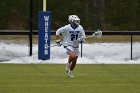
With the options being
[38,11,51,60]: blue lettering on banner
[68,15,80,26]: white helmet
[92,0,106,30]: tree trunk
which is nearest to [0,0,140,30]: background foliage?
[92,0,106,30]: tree trunk

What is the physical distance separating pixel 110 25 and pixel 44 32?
24.8 m

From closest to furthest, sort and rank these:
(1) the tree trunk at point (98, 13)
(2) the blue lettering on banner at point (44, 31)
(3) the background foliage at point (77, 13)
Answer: (2) the blue lettering on banner at point (44, 31) < (1) the tree trunk at point (98, 13) < (3) the background foliage at point (77, 13)

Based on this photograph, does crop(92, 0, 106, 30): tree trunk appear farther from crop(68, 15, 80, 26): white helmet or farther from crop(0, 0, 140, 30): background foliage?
crop(68, 15, 80, 26): white helmet
